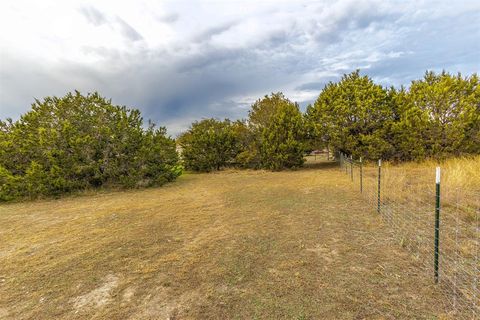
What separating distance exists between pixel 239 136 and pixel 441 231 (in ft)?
47.7

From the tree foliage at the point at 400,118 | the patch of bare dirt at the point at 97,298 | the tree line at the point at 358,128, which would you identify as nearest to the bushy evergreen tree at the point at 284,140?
the tree line at the point at 358,128

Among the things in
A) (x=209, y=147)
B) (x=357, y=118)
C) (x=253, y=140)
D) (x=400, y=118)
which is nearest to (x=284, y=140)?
(x=253, y=140)

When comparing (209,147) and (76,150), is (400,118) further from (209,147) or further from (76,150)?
(76,150)

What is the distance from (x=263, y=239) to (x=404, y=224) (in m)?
2.84

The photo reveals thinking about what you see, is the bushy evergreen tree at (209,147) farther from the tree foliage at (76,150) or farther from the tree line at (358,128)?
the tree foliage at (76,150)

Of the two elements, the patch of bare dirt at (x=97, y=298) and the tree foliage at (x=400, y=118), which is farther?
the tree foliage at (x=400, y=118)

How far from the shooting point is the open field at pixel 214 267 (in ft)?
8.19

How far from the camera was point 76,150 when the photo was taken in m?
9.44

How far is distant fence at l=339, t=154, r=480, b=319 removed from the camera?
2.65m

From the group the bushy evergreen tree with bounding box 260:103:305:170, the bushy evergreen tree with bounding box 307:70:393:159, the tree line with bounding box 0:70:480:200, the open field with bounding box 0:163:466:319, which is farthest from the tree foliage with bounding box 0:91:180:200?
the bushy evergreen tree with bounding box 307:70:393:159

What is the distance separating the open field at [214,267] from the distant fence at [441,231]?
20cm

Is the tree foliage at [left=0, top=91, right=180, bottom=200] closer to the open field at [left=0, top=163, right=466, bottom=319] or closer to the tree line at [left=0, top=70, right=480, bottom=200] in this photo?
the tree line at [left=0, top=70, right=480, bottom=200]

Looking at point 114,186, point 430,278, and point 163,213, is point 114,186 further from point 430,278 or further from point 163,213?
point 430,278

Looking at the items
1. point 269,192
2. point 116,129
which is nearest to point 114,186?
point 116,129
